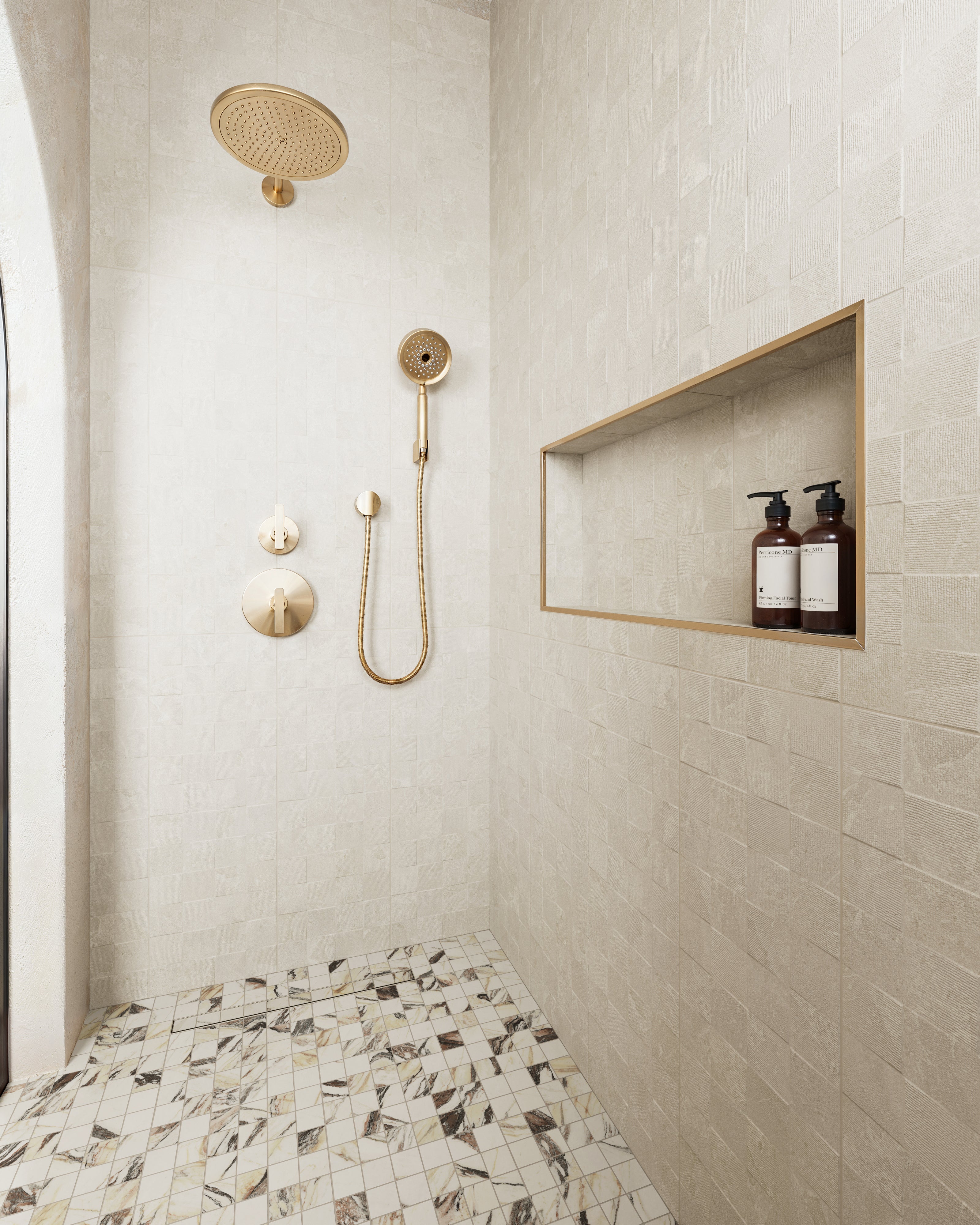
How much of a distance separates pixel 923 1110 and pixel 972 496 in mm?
604

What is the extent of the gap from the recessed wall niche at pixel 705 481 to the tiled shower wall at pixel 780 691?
32 mm

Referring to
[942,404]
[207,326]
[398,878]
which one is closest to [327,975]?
[398,878]

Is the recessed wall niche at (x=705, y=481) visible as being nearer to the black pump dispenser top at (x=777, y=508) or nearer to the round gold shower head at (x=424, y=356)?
the black pump dispenser top at (x=777, y=508)

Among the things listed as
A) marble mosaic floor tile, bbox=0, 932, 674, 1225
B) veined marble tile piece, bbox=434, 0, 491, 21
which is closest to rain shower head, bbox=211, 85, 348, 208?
veined marble tile piece, bbox=434, 0, 491, 21

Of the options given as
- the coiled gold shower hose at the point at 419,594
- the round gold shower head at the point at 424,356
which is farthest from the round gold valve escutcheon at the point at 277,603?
the round gold shower head at the point at 424,356

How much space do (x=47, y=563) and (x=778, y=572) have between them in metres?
1.39

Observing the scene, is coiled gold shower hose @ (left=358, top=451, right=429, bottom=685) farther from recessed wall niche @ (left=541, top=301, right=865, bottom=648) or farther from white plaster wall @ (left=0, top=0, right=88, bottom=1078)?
white plaster wall @ (left=0, top=0, right=88, bottom=1078)

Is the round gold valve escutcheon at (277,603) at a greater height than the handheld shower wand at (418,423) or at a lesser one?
lesser

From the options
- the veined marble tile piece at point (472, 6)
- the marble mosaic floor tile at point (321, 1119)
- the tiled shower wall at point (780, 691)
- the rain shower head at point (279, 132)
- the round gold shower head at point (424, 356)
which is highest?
the veined marble tile piece at point (472, 6)

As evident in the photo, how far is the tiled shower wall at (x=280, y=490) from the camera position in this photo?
62.1 inches

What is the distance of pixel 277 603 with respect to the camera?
167cm

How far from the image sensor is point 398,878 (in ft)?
6.08

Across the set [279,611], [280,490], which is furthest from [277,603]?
[280,490]

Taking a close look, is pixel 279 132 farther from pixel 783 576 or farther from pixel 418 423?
pixel 783 576
